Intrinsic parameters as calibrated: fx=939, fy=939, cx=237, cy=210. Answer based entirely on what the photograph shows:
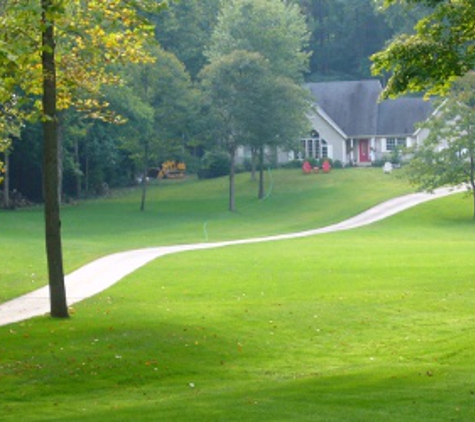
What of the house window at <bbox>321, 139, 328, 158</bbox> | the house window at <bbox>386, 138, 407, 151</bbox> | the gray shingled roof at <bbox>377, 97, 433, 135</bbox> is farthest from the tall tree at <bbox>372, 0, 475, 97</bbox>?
the house window at <bbox>386, 138, 407, 151</bbox>

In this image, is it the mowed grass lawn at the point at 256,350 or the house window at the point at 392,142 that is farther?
the house window at the point at 392,142

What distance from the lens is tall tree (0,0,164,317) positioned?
15359mm

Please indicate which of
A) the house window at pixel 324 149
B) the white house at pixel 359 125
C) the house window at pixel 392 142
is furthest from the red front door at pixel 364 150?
the house window at pixel 324 149

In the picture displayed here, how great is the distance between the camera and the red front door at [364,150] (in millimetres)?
87750

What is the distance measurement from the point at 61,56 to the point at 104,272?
561 inches

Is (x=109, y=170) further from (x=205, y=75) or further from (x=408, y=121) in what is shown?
(x=408, y=121)

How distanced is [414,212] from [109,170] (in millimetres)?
27360

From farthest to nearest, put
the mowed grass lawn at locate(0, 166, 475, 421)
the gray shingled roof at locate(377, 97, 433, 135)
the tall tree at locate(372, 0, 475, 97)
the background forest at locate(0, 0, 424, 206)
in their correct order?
the gray shingled roof at locate(377, 97, 433, 135) < the background forest at locate(0, 0, 424, 206) < the tall tree at locate(372, 0, 475, 97) < the mowed grass lawn at locate(0, 166, 475, 421)

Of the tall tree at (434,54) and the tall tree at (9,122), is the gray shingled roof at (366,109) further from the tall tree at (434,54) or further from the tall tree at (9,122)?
the tall tree at (434,54)

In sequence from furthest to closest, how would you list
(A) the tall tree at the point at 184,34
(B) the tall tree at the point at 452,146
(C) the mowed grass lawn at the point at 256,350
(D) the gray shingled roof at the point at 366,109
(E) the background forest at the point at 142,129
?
1. (D) the gray shingled roof at the point at 366,109
2. (A) the tall tree at the point at 184,34
3. (E) the background forest at the point at 142,129
4. (B) the tall tree at the point at 452,146
5. (C) the mowed grass lawn at the point at 256,350

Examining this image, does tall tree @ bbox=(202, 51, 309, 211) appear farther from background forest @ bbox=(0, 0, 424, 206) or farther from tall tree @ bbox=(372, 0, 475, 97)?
tall tree @ bbox=(372, 0, 475, 97)

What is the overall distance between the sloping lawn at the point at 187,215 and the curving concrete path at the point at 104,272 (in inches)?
40.5

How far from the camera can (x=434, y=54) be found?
16297 millimetres

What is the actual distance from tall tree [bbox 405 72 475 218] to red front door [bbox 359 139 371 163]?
2788 cm
